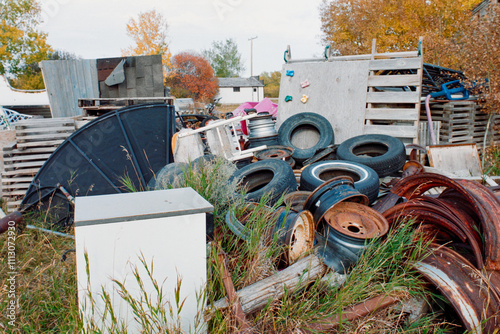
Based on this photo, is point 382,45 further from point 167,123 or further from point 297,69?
point 167,123

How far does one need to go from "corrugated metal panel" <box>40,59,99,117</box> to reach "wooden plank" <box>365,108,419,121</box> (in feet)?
28.7

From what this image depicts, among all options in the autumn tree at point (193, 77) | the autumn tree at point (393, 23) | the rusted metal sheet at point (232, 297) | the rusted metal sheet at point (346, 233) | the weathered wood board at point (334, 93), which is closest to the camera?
the rusted metal sheet at point (232, 297)

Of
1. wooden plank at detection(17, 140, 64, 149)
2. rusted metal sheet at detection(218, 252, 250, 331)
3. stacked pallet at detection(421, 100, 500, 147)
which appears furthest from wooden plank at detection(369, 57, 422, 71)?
wooden plank at detection(17, 140, 64, 149)

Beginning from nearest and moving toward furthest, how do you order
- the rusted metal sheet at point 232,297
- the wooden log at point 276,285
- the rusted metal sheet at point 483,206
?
the rusted metal sheet at point 232,297
the wooden log at point 276,285
the rusted metal sheet at point 483,206

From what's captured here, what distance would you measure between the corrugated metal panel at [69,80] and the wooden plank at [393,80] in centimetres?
870

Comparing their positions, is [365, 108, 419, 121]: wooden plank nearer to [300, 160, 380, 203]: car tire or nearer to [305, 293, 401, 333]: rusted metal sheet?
[300, 160, 380, 203]: car tire

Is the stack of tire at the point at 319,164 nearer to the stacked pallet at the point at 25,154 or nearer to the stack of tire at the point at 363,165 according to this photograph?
the stack of tire at the point at 363,165

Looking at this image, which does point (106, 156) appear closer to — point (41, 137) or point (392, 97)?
point (41, 137)

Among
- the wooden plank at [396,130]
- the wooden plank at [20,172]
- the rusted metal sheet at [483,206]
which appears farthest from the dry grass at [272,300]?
the wooden plank at [396,130]

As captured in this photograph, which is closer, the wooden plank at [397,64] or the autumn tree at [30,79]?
the wooden plank at [397,64]

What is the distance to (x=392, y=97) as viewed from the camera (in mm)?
7176

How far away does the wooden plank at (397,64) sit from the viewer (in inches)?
276

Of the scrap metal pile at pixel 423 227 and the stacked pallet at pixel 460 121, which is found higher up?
the stacked pallet at pixel 460 121

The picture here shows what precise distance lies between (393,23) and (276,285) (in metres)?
18.4
